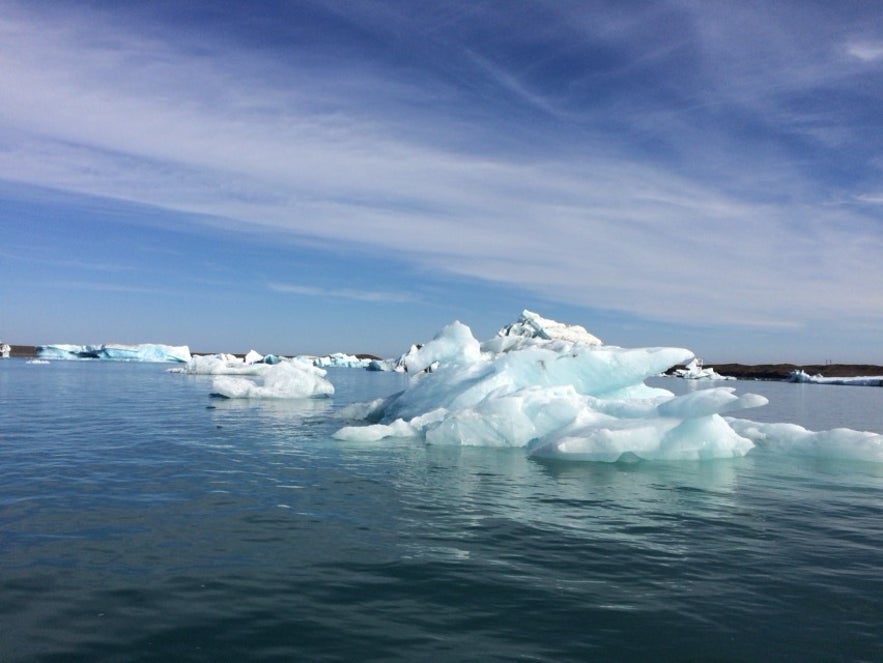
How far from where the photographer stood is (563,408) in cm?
1638

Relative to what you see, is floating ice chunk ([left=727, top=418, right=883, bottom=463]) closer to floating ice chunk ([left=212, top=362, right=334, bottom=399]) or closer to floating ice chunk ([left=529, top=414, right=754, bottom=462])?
floating ice chunk ([left=529, top=414, right=754, bottom=462])

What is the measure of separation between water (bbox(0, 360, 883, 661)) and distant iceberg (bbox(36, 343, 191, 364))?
8973cm

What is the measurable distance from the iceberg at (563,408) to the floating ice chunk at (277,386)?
37.2 ft

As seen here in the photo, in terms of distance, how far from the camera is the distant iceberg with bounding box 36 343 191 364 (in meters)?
98.1

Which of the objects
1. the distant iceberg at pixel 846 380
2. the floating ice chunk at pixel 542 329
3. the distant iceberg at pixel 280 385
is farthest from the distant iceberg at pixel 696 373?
the distant iceberg at pixel 280 385

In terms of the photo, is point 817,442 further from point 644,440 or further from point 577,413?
point 577,413

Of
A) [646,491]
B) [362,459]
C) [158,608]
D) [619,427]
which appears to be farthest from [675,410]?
[158,608]

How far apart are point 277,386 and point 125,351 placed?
76376 millimetres

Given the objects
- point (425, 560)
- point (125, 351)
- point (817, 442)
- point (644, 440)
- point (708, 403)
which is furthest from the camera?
point (125, 351)

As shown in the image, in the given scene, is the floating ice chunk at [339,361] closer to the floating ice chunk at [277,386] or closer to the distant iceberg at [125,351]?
the distant iceberg at [125,351]

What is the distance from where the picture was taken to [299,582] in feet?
20.7

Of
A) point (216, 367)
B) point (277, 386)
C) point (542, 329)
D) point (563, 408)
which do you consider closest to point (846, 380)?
point (542, 329)

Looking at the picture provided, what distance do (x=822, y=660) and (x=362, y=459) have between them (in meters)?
9.97

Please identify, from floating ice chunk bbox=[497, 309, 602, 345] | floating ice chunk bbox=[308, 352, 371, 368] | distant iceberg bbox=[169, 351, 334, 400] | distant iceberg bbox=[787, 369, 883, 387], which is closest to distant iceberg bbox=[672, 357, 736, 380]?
distant iceberg bbox=[787, 369, 883, 387]
